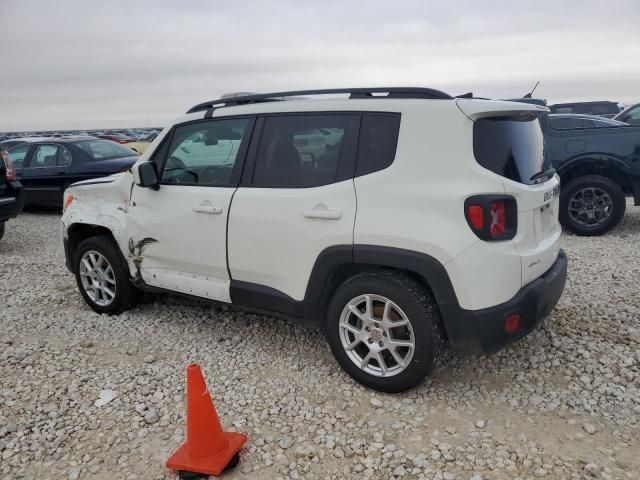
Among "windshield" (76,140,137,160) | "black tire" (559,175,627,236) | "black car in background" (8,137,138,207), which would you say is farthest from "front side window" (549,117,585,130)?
"windshield" (76,140,137,160)

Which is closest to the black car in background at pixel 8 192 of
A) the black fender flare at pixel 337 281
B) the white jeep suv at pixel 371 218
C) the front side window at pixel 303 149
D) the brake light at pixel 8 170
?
the brake light at pixel 8 170

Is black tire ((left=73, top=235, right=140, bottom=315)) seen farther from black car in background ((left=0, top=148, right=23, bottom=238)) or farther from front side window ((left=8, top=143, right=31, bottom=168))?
front side window ((left=8, top=143, right=31, bottom=168))

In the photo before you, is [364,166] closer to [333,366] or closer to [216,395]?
[333,366]

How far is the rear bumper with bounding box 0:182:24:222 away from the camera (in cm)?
724

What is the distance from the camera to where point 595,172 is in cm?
699

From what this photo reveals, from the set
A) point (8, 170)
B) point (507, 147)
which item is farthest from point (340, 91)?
point (8, 170)

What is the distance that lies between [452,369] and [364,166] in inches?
60.1

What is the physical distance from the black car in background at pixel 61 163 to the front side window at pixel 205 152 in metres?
5.83

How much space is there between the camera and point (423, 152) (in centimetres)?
290

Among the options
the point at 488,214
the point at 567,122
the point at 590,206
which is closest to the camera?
the point at 488,214

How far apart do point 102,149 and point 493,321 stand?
30.3 feet

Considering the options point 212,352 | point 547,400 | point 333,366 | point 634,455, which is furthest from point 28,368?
point 634,455

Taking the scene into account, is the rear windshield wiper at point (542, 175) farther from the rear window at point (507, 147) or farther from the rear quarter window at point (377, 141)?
the rear quarter window at point (377, 141)

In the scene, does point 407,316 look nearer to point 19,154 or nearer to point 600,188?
point 600,188
